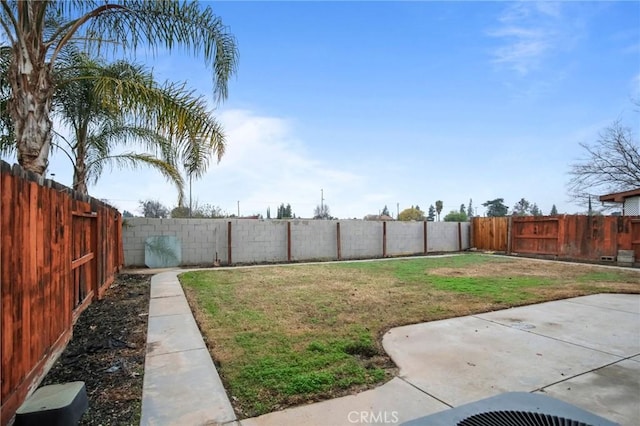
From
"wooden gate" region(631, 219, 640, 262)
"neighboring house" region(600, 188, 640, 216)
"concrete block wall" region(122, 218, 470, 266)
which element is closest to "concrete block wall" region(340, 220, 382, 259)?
"concrete block wall" region(122, 218, 470, 266)

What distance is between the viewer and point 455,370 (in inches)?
115

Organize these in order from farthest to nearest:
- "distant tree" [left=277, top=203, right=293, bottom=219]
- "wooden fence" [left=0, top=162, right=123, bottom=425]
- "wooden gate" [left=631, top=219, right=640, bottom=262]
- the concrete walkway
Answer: "distant tree" [left=277, top=203, right=293, bottom=219] < "wooden gate" [left=631, top=219, right=640, bottom=262] < the concrete walkway < "wooden fence" [left=0, top=162, right=123, bottom=425]

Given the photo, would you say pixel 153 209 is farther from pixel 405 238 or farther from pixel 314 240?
pixel 405 238

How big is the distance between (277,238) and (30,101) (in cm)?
850

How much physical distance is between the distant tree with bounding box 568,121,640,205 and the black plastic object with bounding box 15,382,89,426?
22870mm

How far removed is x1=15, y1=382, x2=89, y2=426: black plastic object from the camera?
74.9 inches

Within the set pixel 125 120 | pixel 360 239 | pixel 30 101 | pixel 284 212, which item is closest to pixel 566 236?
pixel 360 239

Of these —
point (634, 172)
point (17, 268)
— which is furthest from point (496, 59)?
point (634, 172)

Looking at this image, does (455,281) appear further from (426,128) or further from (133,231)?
(133,231)

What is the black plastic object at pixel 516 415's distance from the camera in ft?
4.14

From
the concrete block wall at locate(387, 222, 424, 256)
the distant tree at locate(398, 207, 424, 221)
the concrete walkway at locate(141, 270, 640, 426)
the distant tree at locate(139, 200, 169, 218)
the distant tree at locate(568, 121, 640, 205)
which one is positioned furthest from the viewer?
the distant tree at locate(398, 207, 424, 221)

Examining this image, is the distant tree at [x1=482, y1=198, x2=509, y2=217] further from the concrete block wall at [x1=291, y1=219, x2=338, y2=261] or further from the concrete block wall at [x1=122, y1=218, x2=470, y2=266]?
the concrete block wall at [x1=291, y1=219, x2=338, y2=261]

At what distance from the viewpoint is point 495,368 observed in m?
2.97

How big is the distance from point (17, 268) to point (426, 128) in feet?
44.0
